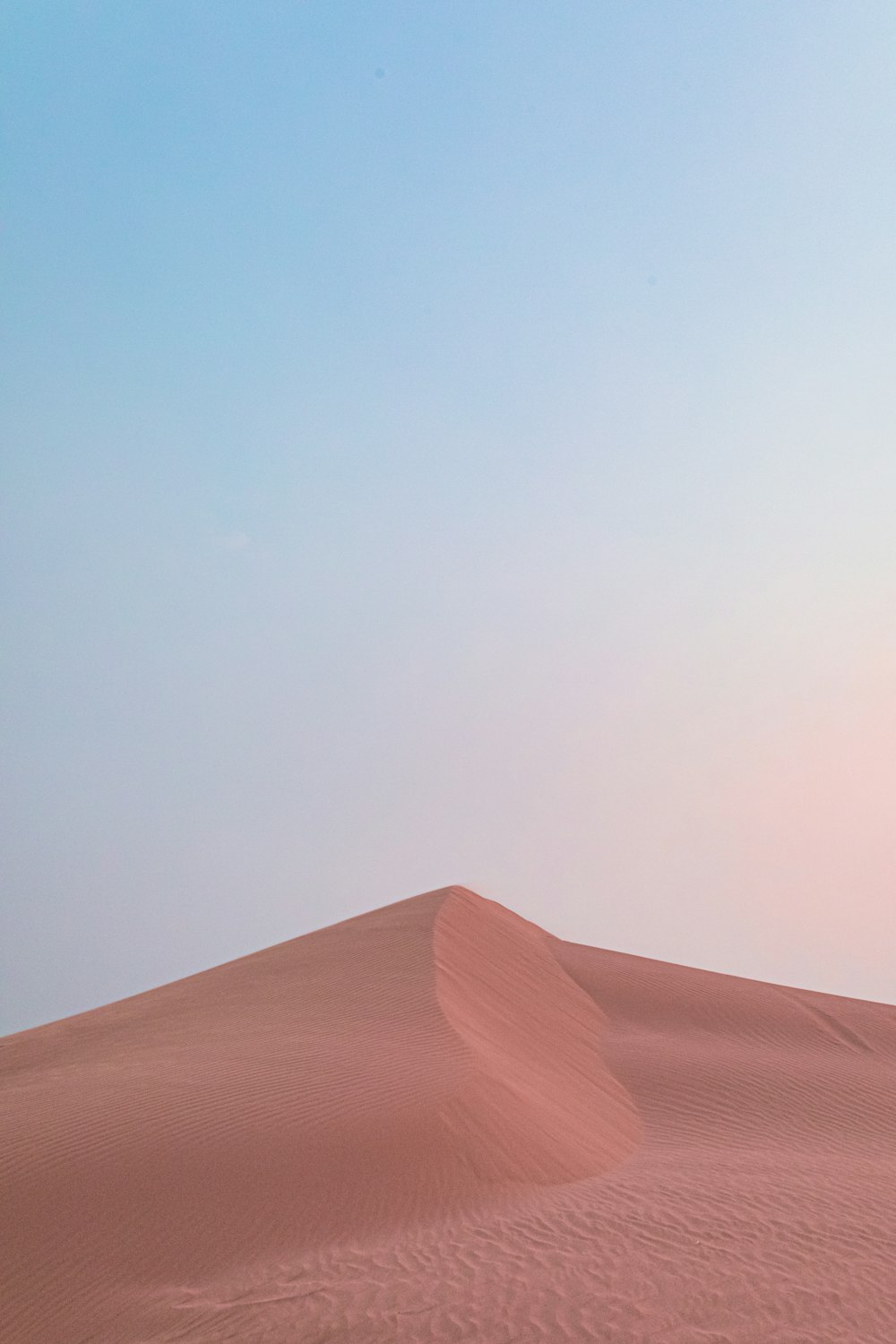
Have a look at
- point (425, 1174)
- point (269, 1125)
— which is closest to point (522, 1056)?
point (425, 1174)

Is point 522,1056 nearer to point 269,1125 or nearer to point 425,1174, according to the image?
point 425,1174

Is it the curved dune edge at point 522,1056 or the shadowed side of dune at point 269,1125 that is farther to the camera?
the curved dune edge at point 522,1056

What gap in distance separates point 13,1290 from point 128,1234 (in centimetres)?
89

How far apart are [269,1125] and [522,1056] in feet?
16.5

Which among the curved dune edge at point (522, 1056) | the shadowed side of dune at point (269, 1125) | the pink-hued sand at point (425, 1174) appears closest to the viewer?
the pink-hued sand at point (425, 1174)

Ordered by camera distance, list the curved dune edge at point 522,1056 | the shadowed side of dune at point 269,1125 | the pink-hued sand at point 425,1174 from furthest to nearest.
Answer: the curved dune edge at point 522,1056
the shadowed side of dune at point 269,1125
the pink-hued sand at point 425,1174

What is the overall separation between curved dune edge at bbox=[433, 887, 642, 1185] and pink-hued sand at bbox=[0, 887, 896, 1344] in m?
0.05

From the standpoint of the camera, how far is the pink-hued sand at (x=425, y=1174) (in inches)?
259

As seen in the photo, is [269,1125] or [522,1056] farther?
[522,1056]

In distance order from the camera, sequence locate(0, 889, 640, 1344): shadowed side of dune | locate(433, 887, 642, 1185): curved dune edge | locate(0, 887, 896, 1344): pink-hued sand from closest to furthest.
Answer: locate(0, 887, 896, 1344): pink-hued sand → locate(0, 889, 640, 1344): shadowed side of dune → locate(433, 887, 642, 1185): curved dune edge

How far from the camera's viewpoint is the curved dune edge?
997 cm

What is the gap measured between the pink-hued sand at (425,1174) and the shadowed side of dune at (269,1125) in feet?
0.10

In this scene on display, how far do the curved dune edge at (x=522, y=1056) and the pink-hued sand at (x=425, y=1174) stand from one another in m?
0.05

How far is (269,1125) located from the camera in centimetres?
945
